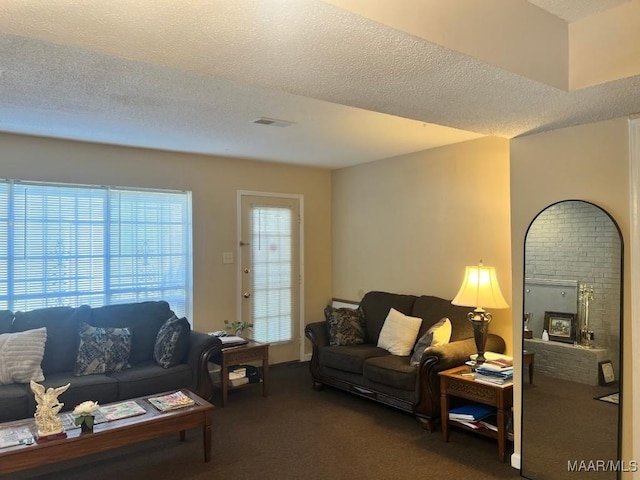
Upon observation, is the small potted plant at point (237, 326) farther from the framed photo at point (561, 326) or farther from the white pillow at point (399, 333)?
the framed photo at point (561, 326)

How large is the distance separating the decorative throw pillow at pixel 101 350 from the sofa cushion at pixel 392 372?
212 centimetres

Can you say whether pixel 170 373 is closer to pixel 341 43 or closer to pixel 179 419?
pixel 179 419

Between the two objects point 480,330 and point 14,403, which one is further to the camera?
point 480,330

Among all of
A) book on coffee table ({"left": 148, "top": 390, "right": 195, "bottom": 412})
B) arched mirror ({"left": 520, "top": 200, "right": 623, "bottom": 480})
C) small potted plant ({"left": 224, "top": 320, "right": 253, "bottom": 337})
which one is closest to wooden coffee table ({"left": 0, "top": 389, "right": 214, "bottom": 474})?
book on coffee table ({"left": 148, "top": 390, "right": 195, "bottom": 412})

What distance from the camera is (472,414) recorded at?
354cm

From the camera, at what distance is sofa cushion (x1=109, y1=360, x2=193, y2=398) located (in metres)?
3.87

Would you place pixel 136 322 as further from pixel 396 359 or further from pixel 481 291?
pixel 481 291

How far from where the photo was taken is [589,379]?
282cm

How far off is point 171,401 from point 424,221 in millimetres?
3046

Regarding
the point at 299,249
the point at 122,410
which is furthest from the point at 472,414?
the point at 299,249

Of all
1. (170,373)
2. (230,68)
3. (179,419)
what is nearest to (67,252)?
(170,373)

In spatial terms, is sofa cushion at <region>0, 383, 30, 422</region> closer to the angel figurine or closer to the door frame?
the angel figurine

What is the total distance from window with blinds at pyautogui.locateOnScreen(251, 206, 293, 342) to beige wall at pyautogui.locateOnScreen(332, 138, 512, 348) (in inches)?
28.1

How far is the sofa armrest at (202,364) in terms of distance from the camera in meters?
4.23
